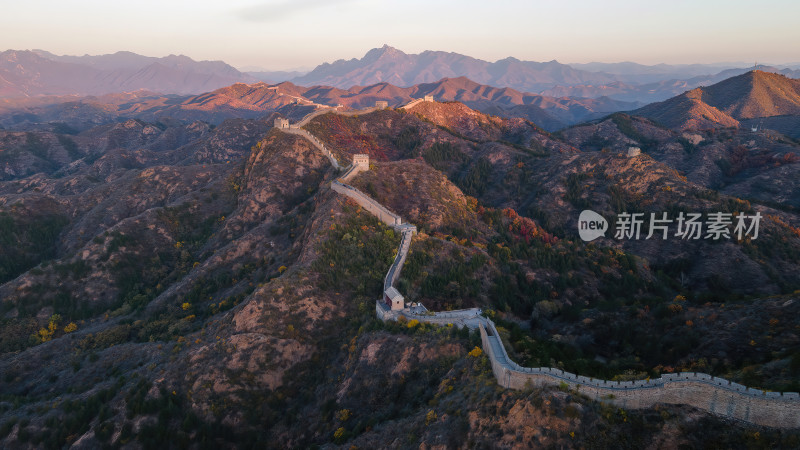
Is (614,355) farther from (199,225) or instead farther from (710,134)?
(710,134)

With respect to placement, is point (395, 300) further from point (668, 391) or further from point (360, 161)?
point (360, 161)

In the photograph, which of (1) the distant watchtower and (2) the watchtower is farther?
(1) the distant watchtower

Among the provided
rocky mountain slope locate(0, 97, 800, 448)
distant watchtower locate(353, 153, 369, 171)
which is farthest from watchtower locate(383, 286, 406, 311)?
distant watchtower locate(353, 153, 369, 171)

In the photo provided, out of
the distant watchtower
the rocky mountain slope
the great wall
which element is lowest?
the rocky mountain slope

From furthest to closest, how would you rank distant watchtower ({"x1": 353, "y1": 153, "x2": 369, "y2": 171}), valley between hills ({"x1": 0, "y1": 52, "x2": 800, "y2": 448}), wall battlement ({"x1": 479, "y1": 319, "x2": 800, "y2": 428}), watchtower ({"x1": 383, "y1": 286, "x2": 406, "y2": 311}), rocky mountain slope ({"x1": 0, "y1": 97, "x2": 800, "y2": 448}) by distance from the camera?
distant watchtower ({"x1": 353, "y1": 153, "x2": 369, "y2": 171})
watchtower ({"x1": 383, "y1": 286, "x2": 406, "y2": 311})
rocky mountain slope ({"x1": 0, "y1": 97, "x2": 800, "y2": 448})
valley between hills ({"x1": 0, "y1": 52, "x2": 800, "y2": 448})
wall battlement ({"x1": 479, "y1": 319, "x2": 800, "y2": 428})

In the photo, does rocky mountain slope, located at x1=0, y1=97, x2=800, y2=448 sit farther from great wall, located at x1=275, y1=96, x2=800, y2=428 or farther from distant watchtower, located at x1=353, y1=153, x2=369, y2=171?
distant watchtower, located at x1=353, y1=153, x2=369, y2=171

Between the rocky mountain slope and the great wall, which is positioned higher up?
the great wall

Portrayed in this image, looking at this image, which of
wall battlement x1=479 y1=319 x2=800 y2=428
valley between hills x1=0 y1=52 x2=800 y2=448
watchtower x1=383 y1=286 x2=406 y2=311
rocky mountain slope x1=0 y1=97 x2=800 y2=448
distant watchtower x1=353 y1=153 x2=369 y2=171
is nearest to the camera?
wall battlement x1=479 y1=319 x2=800 y2=428
